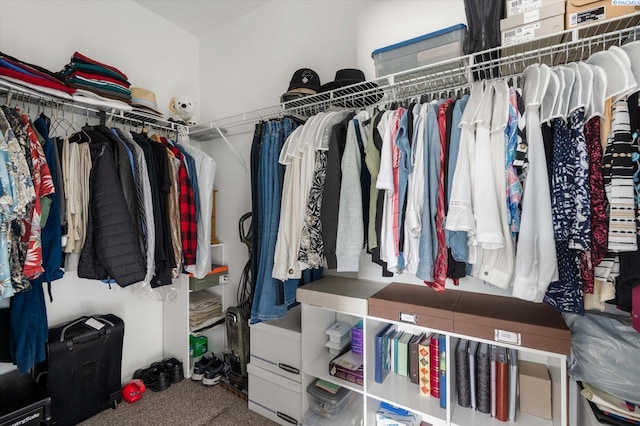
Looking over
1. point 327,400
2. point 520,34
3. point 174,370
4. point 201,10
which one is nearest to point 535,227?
point 520,34

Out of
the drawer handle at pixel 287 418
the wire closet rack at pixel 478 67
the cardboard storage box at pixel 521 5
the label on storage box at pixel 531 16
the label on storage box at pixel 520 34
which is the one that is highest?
the cardboard storage box at pixel 521 5

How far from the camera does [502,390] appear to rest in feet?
4.10

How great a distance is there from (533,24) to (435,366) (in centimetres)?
145

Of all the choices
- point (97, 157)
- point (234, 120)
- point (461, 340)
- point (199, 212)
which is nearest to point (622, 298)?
point (461, 340)

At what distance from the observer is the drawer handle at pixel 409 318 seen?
1307mm

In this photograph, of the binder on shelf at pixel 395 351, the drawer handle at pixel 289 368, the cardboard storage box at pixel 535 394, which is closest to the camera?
the cardboard storage box at pixel 535 394

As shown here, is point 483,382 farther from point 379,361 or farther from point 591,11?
point 591,11

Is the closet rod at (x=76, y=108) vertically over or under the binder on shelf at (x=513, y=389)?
over

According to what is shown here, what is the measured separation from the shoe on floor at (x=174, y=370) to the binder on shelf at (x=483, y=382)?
1.94m

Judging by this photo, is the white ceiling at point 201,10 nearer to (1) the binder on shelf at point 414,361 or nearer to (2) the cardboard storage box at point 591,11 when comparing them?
(2) the cardboard storage box at point 591,11

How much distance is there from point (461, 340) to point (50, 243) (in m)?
2.01

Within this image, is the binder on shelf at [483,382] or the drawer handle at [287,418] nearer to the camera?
the binder on shelf at [483,382]

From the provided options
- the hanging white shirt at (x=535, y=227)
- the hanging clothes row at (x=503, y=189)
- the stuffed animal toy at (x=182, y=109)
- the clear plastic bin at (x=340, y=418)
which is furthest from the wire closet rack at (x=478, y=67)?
the clear plastic bin at (x=340, y=418)

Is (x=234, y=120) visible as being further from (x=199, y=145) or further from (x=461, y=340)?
(x=461, y=340)
